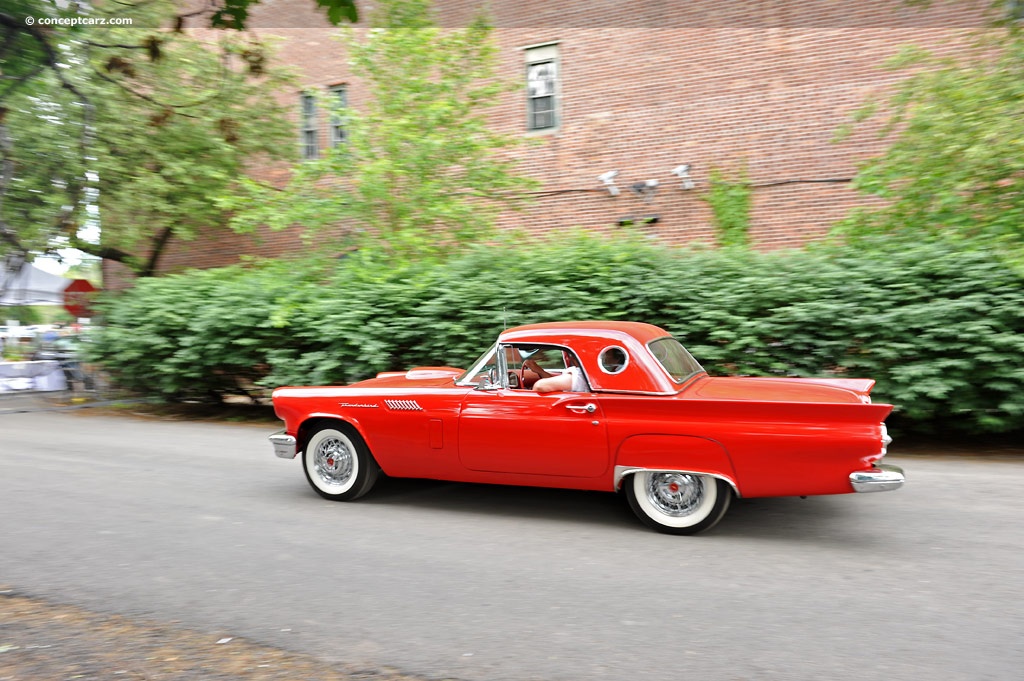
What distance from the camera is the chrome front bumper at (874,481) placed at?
515 centimetres

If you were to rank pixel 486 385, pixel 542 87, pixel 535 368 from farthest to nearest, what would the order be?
pixel 542 87
pixel 535 368
pixel 486 385

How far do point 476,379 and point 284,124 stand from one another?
1384 centimetres

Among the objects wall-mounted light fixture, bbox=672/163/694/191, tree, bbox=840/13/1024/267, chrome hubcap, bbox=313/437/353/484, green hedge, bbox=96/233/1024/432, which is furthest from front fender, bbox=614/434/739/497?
wall-mounted light fixture, bbox=672/163/694/191

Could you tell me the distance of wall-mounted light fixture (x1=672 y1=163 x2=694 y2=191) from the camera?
1609cm

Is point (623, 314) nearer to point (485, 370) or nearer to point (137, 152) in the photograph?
point (485, 370)

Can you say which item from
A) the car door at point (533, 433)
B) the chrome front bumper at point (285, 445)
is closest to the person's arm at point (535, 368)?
the car door at point (533, 433)

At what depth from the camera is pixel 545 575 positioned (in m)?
4.94

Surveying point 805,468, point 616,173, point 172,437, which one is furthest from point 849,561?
point 616,173

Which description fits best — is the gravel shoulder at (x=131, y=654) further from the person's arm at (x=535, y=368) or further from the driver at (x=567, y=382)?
the person's arm at (x=535, y=368)

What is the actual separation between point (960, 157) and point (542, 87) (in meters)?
9.12

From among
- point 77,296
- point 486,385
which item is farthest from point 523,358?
point 77,296

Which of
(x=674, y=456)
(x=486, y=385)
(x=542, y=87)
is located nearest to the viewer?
(x=674, y=456)

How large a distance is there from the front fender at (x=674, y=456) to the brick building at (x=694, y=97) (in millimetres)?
9573

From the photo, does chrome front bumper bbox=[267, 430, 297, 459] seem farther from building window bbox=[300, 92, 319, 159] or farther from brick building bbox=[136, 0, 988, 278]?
building window bbox=[300, 92, 319, 159]
